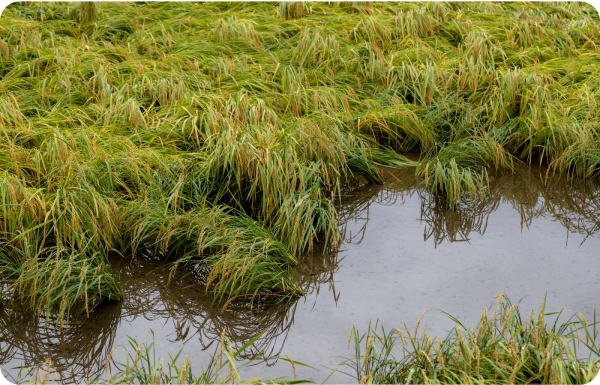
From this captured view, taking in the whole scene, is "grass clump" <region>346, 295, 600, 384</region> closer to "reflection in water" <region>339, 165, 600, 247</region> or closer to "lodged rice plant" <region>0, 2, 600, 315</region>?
"lodged rice plant" <region>0, 2, 600, 315</region>

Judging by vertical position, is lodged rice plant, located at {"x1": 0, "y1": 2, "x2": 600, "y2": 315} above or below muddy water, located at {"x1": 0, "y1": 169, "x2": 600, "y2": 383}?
above

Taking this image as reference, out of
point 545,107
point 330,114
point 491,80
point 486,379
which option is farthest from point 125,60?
point 486,379

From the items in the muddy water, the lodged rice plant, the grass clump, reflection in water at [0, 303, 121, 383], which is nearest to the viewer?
the grass clump

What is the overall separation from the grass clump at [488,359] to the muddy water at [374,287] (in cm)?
26

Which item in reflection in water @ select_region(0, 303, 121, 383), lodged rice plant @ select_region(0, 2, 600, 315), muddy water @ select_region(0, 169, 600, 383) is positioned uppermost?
lodged rice plant @ select_region(0, 2, 600, 315)

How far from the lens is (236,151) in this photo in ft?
14.3

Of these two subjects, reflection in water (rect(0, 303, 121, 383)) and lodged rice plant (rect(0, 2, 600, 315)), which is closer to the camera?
reflection in water (rect(0, 303, 121, 383))

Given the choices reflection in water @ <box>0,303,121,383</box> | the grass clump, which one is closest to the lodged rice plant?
reflection in water @ <box>0,303,121,383</box>

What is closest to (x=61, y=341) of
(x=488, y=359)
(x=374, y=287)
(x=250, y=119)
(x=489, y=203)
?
(x=374, y=287)

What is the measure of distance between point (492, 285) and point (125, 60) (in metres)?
3.63

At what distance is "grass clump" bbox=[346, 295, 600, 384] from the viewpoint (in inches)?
112

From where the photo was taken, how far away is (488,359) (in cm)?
290

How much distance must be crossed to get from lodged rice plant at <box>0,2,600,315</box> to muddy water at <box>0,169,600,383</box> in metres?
0.12

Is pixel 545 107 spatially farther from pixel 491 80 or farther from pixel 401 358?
pixel 401 358
